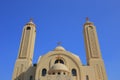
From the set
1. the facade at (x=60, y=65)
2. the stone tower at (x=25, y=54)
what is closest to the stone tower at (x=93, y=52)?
the facade at (x=60, y=65)

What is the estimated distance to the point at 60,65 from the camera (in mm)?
20672

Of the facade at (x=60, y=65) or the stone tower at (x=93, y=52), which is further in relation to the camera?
the stone tower at (x=93, y=52)

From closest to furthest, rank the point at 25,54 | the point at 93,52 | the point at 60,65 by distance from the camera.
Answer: the point at 60,65
the point at 25,54
the point at 93,52

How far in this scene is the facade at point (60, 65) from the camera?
21.5 metres

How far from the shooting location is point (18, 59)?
2495 centimetres

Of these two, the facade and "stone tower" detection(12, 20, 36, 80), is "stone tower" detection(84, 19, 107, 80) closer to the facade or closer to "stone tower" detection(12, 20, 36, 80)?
the facade

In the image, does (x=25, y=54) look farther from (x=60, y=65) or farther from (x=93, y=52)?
(x=93, y=52)

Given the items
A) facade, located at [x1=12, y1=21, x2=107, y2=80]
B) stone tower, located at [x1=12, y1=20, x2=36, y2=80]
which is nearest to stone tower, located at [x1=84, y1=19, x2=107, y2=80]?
facade, located at [x1=12, y1=21, x2=107, y2=80]

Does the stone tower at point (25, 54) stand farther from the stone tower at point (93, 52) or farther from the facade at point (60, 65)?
the stone tower at point (93, 52)

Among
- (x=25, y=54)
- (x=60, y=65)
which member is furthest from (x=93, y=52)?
(x=25, y=54)

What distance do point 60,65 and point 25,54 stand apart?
27.2 ft

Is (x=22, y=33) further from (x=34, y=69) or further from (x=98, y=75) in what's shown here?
(x=98, y=75)

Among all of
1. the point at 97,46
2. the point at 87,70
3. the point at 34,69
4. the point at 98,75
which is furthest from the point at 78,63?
the point at 34,69

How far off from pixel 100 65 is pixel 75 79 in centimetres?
581
